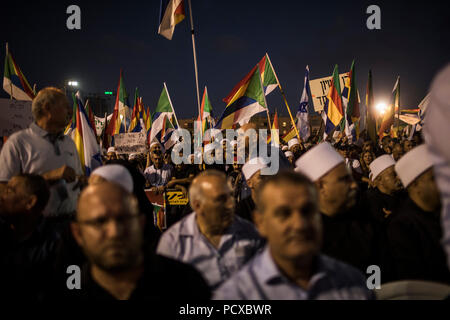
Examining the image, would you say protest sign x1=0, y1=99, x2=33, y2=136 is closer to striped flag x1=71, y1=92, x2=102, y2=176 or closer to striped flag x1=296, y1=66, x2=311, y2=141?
striped flag x1=71, y1=92, x2=102, y2=176

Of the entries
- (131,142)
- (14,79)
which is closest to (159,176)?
(131,142)

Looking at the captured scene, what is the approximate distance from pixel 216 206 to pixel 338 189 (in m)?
1.24

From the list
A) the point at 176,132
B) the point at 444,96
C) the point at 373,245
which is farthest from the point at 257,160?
the point at 176,132

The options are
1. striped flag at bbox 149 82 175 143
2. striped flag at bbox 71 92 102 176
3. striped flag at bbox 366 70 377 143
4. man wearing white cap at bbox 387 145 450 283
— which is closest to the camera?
man wearing white cap at bbox 387 145 450 283

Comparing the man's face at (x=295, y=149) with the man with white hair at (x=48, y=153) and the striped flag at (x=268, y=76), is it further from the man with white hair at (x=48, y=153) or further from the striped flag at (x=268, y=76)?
the man with white hair at (x=48, y=153)

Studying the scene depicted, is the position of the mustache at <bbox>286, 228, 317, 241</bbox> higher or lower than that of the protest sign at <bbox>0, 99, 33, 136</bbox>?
lower

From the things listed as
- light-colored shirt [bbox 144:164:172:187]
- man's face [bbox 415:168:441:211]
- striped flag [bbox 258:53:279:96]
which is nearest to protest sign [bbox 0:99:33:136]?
light-colored shirt [bbox 144:164:172:187]

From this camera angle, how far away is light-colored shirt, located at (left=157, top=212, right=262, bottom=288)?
2.41 m

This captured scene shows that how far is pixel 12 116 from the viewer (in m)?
4.81

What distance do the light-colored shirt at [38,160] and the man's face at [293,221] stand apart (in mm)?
2510

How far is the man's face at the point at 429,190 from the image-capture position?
8.75 feet

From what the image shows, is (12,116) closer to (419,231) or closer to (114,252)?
(114,252)
